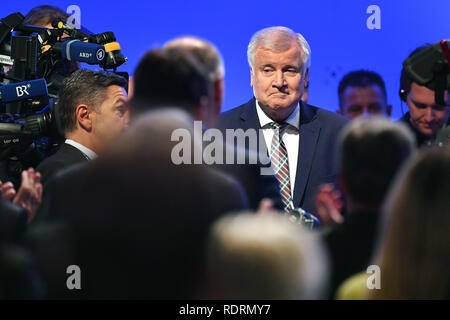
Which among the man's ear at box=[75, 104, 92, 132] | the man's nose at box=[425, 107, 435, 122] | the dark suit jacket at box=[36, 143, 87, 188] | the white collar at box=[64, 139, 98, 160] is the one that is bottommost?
the dark suit jacket at box=[36, 143, 87, 188]

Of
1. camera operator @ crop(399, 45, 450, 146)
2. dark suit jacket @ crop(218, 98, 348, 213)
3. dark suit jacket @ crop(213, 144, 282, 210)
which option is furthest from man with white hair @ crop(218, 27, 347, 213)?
camera operator @ crop(399, 45, 450, 146)

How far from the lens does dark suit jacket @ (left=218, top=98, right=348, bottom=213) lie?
198 cm

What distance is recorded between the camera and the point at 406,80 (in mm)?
1988

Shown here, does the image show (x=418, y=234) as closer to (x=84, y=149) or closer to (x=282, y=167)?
(x=282, y=167)

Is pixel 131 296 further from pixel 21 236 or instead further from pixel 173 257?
pixel 21 236

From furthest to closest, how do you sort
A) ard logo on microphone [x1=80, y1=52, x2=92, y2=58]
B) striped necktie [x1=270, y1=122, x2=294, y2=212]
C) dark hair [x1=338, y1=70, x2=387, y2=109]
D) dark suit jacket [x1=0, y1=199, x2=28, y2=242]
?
dark hair [x1=338, y1=70, x2=387, y2=109], ard logo on microphone [x1=80, y1=52, x2=92, y2=58], striped necktie [x1=270, y1=122, x2=294, y2=212], dark suit jacket [x1=0, y1=199, x2=28, y2=242]

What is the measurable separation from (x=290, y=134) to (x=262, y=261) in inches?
33.6

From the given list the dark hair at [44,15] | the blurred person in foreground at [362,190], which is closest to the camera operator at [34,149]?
the dark hair at [44,15]

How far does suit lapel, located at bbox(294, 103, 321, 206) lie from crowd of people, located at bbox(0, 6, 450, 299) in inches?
9.8

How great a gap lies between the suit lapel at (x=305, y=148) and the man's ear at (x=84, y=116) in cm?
76

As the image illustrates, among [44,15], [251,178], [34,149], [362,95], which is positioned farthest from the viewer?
[44,15]

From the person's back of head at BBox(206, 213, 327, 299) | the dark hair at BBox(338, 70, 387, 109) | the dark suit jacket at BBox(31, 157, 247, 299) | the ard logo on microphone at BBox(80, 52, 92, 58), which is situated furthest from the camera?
the dark hair at BBox(338, 70, 387, 109)

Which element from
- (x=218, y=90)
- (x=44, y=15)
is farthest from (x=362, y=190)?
(x=44, y=15)

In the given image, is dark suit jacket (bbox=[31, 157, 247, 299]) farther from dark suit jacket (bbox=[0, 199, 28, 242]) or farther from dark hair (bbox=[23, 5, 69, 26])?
dark hair (bbox=[23, 5, 69, 26])
